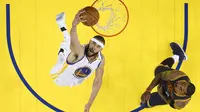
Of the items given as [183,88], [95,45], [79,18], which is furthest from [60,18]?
[183,88]

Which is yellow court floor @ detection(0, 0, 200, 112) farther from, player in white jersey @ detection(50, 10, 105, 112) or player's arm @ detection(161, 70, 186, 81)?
player's arm @ detection(161, 70, 186, 81)

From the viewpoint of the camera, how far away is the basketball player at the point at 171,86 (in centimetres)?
157

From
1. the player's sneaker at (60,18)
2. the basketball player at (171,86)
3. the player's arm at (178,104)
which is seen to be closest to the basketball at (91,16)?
the player's sneaker at (60,18)

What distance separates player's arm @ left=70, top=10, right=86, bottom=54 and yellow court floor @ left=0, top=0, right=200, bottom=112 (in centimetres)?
4

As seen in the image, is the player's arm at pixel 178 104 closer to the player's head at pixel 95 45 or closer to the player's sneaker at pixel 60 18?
the player's head at pixel 95 45

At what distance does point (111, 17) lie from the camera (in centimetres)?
172

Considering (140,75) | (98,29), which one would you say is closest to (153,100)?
(140,75)

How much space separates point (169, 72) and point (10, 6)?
2.76ft

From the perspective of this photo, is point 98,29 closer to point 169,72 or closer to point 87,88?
point 87,88

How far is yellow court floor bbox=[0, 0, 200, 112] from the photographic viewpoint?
5.47 feet

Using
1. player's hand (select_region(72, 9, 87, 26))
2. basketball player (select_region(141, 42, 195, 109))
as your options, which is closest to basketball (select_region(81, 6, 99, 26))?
player's hand (select_region(72, 9, 87, 26))

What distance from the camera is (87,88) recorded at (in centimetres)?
169

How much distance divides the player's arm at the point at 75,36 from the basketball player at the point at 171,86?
15.6 inches

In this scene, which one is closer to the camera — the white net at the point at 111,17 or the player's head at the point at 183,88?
the player's head at the point at 183,88
